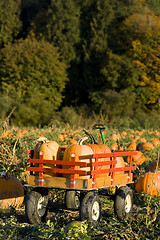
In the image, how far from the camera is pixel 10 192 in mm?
5660

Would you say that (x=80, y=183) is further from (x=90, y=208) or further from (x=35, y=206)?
(x=35, y=206)

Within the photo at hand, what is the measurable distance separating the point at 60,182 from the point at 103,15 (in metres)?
25.0

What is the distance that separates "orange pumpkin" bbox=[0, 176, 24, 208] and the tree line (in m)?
16.5

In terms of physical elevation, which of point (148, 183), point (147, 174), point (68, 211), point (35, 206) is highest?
point (147, 174)

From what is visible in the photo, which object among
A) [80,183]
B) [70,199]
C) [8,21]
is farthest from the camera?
[8,21]

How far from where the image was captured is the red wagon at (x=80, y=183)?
4305 mm

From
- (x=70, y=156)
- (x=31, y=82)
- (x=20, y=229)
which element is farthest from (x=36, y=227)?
(x=31, y=82)

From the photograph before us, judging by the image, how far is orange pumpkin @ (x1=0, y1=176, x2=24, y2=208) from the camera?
563 centimetres

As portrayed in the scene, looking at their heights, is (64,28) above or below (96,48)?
above

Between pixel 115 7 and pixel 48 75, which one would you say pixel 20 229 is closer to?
pixel 48 75

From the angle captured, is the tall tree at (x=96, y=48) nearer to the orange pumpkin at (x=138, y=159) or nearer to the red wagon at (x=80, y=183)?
the orange pumpkin at (x=138, y=159)

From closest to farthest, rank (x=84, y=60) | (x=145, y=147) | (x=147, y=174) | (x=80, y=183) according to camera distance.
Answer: (x=80, y=183), (x=147, y=174), (x=145, y=147), (x=84, y=60)

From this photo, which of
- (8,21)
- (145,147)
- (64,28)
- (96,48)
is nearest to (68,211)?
(145,147)

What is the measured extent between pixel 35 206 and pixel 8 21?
27.5m
